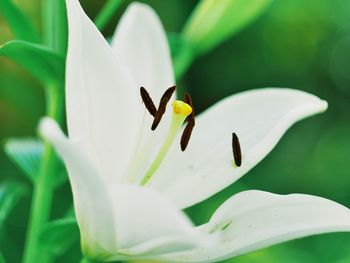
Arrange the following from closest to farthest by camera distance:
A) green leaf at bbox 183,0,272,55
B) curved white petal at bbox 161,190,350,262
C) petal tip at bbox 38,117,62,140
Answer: petal tip at bbox 38,117,62,140, curved white petal at bbox 161,190,350,262, green leaf at bbox 183,0,272,55

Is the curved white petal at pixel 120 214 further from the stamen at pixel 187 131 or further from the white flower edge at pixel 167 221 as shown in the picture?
the stamen at pixel 187 131

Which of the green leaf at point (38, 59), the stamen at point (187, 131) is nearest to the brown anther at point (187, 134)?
the stamen at point (187, 131)

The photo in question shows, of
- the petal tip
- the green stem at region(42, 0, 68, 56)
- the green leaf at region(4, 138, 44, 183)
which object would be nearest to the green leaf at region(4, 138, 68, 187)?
the green leaf at region(4, 138, 44, 183)

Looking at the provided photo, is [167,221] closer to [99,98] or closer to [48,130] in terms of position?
[48,130]

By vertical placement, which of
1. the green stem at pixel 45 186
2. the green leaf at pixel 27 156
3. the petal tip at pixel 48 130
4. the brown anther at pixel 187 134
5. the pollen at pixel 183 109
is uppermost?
the petal tip at pixel 48 130

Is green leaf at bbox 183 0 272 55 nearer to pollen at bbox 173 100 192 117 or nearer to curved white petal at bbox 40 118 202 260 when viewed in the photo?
pollen at bbox 173 100 192 117

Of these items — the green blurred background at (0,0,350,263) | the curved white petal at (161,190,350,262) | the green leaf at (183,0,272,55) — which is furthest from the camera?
the green blurred background at (0,0,350,263)

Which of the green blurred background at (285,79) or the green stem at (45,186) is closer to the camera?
the green stem at (45,186)

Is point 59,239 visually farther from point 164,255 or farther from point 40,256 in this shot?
point 164,255
